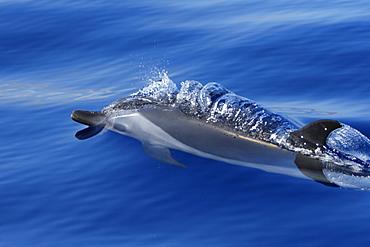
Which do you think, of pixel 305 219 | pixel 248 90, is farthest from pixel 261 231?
pixel 248 90

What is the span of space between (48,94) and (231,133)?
5.25 meters

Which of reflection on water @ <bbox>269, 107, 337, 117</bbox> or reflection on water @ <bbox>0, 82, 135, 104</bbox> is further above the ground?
reflection on water @ <bbox>0, 82, 135, 104</bbox>

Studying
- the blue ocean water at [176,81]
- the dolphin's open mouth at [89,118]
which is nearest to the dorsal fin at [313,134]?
the blue ocean water at [176,81]

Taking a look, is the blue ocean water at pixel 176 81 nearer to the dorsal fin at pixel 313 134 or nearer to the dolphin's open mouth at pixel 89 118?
the dolphin's open mouth at pixel 89 118

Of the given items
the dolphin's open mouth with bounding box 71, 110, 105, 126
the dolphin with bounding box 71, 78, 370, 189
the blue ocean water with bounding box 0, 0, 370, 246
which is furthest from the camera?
the dolphin's open mouth with bounding box 71, 110, 105, 126

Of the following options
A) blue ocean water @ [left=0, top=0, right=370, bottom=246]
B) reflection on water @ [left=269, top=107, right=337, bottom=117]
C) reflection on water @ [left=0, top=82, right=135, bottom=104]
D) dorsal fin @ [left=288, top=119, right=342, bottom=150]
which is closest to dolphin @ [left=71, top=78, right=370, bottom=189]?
dorsal fin @ [left=288, top=119, right=342, bottom=150]

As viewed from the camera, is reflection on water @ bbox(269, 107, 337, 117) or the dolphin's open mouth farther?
reflection on water @ bbox(269, 107, 337, 117)

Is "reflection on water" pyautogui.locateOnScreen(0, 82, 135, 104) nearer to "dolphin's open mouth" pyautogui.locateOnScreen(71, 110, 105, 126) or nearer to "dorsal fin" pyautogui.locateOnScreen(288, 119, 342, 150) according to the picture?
"dolphin's open mouth" pyautogui.locateOnScreen(71, 110, 105, 126)

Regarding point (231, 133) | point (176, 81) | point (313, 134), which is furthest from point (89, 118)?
point (313, 134)

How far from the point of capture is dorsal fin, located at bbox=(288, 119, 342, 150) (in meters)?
7.12

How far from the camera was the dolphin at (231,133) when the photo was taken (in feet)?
23.8

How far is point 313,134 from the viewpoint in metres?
7.34

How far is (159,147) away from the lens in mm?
8445

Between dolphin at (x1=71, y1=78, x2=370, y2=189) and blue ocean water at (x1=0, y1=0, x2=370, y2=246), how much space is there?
8.9 inches
